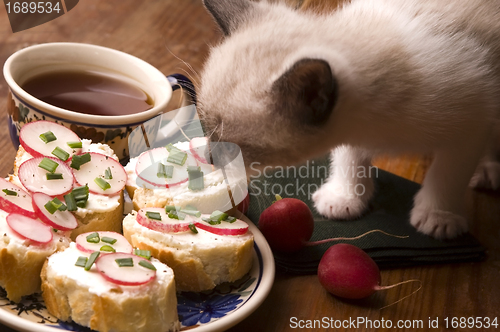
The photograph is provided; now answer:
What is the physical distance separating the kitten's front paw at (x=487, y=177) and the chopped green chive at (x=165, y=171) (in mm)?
709

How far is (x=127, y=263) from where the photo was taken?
25.2 inches

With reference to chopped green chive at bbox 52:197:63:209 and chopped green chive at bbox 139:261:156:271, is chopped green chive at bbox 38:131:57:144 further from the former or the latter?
chopped green chive at bbox 139:261:156:271

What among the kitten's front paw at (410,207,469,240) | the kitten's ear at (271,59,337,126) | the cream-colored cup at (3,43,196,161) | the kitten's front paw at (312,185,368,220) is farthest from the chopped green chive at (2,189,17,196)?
the kitten's front paw at (410,207,469,240)

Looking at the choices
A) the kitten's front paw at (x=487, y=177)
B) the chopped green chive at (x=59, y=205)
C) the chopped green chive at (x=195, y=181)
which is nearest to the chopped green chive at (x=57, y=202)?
the chopped green chive at (x=59, y=205)

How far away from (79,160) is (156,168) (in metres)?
0.13

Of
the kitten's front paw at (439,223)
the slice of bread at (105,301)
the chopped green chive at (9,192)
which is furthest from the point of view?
the kitten's front paw at (439,223)

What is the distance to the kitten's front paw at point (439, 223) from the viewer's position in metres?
0.97

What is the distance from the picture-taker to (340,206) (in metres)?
1.00

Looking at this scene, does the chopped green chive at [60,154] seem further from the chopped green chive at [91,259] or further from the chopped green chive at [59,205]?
the chopped green chive at [91,259]

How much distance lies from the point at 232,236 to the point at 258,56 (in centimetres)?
27

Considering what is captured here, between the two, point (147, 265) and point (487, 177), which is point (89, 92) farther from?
point (487, 177)

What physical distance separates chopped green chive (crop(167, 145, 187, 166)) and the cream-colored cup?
115mm

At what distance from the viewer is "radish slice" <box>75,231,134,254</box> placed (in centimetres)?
67

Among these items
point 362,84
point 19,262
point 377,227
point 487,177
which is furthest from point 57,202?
point 487,177
